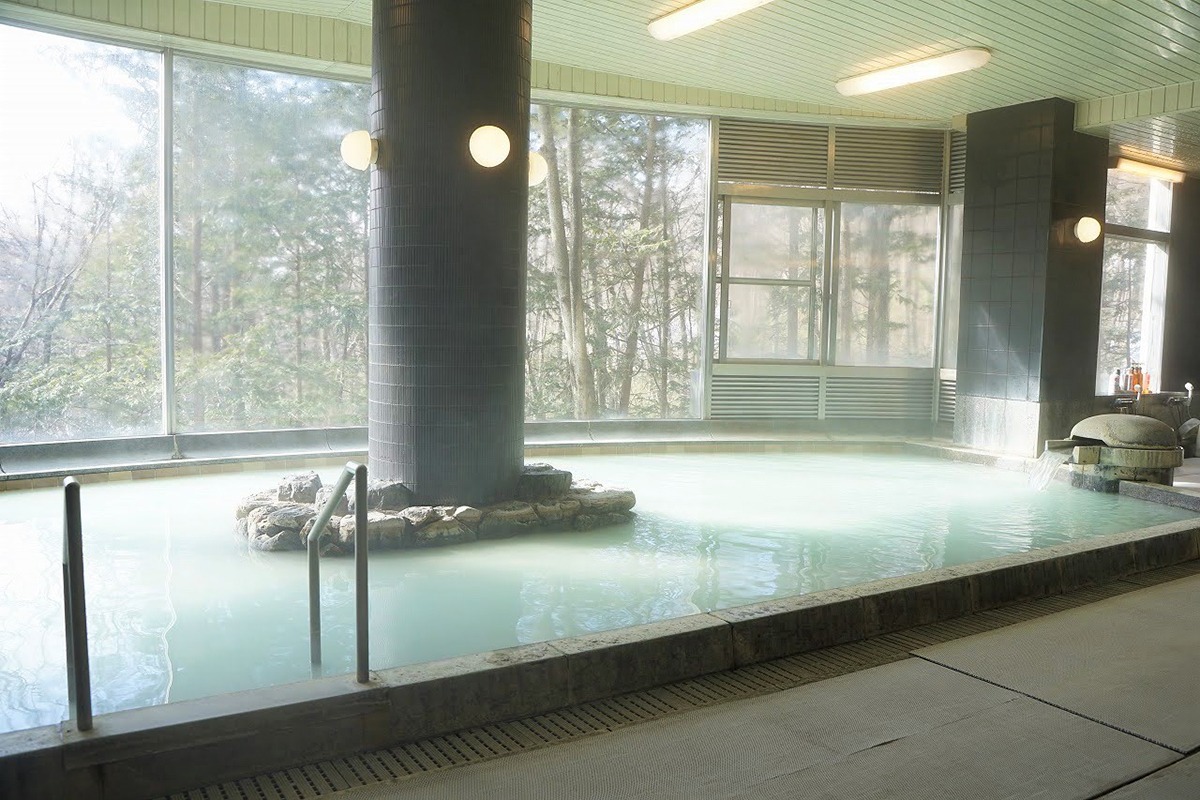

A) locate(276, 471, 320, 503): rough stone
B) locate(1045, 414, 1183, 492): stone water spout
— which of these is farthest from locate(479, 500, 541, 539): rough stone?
locate(1045, 414, 1183, 492): stone water spout

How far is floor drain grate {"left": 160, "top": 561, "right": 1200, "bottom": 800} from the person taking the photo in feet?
7.43

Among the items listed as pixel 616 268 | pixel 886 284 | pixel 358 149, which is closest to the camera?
pixel 358 149

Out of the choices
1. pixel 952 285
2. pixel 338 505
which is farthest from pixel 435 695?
pixel 952 285

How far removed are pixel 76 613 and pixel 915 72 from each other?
6891 millimetres

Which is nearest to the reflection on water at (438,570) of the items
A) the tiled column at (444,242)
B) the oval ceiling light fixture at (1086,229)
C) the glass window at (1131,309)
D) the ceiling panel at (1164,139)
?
the tiled column at (444,242)

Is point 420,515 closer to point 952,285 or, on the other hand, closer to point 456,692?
point 456,692

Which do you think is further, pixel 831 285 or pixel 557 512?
pixel 831 285

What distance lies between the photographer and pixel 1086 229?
8148 mm

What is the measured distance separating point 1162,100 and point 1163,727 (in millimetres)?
6455

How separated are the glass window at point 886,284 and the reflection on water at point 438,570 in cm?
292

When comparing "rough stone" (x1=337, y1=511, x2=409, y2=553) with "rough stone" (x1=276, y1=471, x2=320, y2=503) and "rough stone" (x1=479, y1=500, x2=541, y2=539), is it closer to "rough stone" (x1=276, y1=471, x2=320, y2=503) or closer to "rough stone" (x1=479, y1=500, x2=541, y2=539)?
"rough stone" (x1=479, y1=500, x2=541, y2=539)

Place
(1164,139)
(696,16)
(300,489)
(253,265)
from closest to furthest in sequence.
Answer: (300,489)
(696,16)
(253,265)
(1164,139)

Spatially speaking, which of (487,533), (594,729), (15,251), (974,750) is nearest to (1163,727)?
(974,750)

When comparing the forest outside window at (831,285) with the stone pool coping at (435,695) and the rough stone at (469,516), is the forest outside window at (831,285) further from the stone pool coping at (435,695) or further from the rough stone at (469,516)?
the stone pool coping at (435,695)
